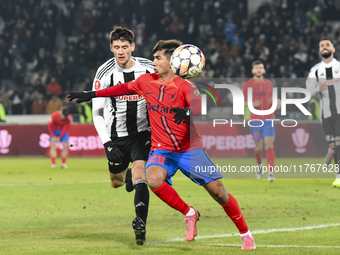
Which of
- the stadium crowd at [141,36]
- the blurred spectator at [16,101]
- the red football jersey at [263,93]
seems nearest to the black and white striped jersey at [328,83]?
the red football jersey at [263,93]

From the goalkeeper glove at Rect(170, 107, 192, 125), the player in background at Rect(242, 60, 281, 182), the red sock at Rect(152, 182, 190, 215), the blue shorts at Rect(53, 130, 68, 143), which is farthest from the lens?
the blue shorts at Rect(53, 130, 68, 143)

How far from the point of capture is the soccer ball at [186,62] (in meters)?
5.19

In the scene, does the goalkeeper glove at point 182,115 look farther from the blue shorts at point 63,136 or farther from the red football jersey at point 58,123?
the blue shorts at point 63,136

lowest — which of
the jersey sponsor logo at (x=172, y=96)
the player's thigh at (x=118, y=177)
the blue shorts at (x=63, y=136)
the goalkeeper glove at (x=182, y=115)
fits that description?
the blue shorts at (x=63, y=136)

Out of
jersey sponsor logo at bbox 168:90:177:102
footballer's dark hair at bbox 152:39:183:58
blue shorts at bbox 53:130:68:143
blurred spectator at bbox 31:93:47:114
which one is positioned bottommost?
blue shorts at bbox 53:130:68:143

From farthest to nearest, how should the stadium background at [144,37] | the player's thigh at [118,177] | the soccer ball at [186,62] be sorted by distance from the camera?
1. the stadium background at [144,37]
2. the player's thigh at [118,177]
3. the soccer ball at [186,62]

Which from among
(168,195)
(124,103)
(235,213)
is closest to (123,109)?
(124,103)

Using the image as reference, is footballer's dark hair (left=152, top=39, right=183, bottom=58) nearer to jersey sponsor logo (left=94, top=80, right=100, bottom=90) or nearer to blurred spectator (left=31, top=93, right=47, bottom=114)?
jersey sponsor logo (left=94, top=80, right=100, bottom=90)

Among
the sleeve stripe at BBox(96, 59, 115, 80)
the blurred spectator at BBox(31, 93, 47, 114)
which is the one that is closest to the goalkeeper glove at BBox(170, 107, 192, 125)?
the sleeve stripe at BBox(96, 59, 115, 80)

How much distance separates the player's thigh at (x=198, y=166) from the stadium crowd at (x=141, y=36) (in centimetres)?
1540

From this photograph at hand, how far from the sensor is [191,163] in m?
5.16

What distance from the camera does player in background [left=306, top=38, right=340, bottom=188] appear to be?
10.3 meters

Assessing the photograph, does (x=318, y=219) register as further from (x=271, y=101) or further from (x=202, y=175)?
(x=271, y=101)

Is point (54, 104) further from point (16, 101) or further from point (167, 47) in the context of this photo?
point (167, 47)
